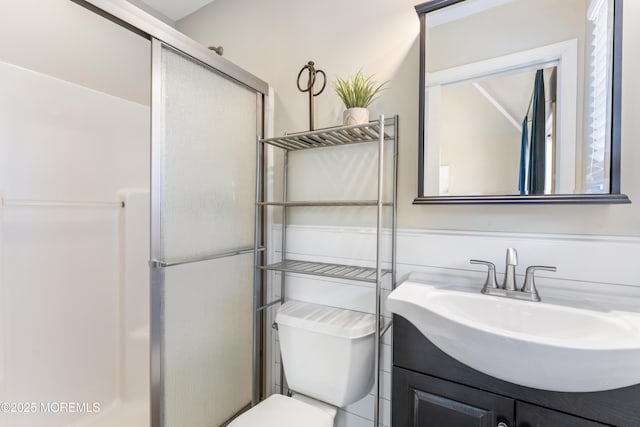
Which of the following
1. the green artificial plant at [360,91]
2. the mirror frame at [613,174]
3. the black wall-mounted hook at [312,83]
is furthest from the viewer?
the black wall-mounted hook at [312,83]

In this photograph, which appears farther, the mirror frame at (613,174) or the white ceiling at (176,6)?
the white ceiling at (176,6)

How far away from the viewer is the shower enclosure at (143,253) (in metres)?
1.08

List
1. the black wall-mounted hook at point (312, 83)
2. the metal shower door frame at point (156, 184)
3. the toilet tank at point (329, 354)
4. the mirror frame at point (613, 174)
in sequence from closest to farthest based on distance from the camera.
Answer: the mirror frame at point (613, 174), the metal shower door frame at point (156, 184), the toilet tank at point (329, 354), the black wall-mounted hook at point (312, 83)

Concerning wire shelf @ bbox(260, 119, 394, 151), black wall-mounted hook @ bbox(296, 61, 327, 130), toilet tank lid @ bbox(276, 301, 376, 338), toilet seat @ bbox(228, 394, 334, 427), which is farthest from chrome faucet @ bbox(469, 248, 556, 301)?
black wall-mounted hook @ bbox(296, 61, 327, 130)

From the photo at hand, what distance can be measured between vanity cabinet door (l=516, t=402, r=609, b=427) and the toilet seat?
662 millimetres

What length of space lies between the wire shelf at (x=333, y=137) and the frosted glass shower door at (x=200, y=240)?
23 centimetres

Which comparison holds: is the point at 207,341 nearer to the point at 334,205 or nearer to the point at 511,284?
the point at 334,205

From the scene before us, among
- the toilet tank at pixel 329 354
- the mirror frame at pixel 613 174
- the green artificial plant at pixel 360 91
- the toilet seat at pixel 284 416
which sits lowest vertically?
the toilet seat at pixel 284 416

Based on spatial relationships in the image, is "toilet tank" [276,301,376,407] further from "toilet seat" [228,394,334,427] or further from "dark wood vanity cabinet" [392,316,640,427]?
"dark wood vanity cabinet" [392,316,640,427]

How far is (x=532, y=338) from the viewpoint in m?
0.60

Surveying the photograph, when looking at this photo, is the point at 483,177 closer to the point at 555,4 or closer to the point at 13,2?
the point at 555,4

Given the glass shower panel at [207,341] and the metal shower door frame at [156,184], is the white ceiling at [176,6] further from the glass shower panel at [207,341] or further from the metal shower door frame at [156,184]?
the glass shower panel at [207,341]

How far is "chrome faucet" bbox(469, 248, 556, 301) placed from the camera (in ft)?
2.89

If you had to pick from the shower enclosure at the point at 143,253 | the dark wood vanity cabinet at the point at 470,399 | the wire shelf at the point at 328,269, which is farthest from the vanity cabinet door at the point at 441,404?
the shower enclosure at the point at 143,253
